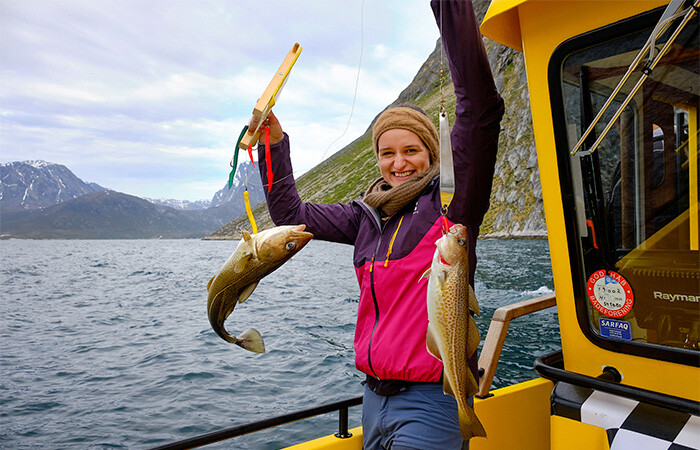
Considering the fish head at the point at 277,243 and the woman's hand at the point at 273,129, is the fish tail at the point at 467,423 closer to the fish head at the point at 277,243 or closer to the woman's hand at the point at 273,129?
the fish head at the point at 277,243

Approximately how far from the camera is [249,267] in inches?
98.3

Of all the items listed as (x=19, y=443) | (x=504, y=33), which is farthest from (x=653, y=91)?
(x=19, y=443)

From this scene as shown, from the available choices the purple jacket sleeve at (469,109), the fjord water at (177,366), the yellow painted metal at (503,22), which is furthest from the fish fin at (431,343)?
the fjord water at (177,366)

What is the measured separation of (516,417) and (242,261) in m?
2.81

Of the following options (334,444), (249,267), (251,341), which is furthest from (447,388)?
(334,444)

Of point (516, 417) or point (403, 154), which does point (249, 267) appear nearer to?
point (403, 154)

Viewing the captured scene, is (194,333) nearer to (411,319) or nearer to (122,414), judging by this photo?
(122,414)

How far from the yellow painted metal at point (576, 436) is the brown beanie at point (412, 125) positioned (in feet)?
6.11

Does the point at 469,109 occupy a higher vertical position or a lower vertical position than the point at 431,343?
higher

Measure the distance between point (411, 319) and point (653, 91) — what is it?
2.05 m

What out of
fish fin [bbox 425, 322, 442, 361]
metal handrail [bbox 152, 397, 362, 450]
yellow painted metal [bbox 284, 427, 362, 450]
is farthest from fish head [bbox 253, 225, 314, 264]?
yellow painted metal [bbox 284, 427, 362, 450]

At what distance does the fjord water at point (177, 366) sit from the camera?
32.2ft

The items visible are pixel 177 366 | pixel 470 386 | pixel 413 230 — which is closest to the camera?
pixel 470 386

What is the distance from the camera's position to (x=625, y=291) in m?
2.91
